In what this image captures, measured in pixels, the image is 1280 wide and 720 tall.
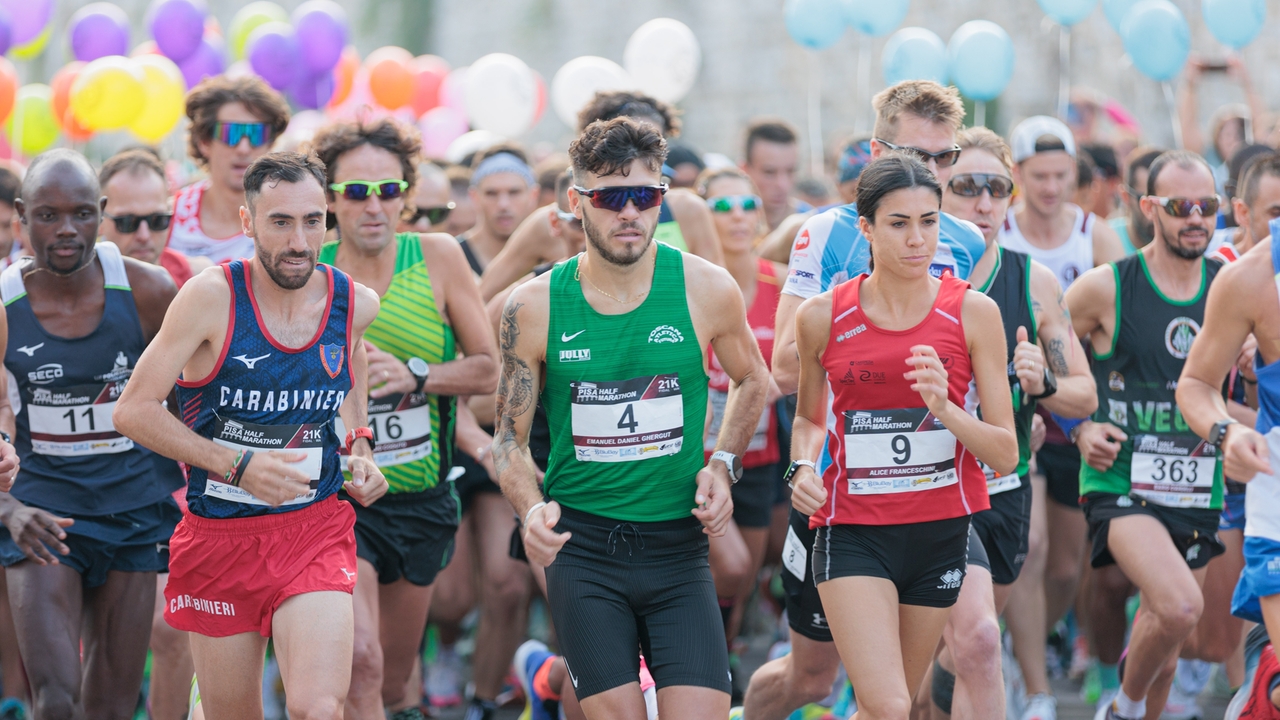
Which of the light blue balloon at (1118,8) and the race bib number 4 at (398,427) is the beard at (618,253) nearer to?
the race bib number 4 at (398,427)

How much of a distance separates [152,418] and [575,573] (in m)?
1.30

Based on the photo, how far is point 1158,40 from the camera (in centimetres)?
1023

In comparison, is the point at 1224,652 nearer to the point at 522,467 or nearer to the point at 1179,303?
the point at 1179,303

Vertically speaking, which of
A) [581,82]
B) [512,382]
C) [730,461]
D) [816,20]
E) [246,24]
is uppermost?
[246,24]

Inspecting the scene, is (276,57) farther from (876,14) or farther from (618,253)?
(618,253)

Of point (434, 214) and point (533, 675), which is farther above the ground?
point (434, 214)

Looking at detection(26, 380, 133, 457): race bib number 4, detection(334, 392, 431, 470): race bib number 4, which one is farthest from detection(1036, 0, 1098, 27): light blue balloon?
detection(26, 380, 133, 457): race bib number 4

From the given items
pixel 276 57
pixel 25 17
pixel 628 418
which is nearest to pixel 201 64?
pixel 276 57

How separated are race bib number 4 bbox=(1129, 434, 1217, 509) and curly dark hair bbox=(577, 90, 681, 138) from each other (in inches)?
99.6

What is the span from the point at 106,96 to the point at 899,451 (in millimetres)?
9186

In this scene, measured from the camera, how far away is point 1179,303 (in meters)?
5.52

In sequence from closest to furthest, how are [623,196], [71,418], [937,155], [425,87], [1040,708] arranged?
[623,196], [937,155], [71,418], [1040,708], [425,87]

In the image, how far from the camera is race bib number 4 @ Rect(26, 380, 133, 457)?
15.8 feet

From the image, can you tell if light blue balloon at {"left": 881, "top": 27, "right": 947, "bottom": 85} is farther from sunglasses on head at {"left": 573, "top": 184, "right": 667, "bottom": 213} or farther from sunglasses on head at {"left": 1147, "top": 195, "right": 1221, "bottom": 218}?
sunglasses on head at {"left": 573, "top": 184, "right": 667, "bottom": 213}
